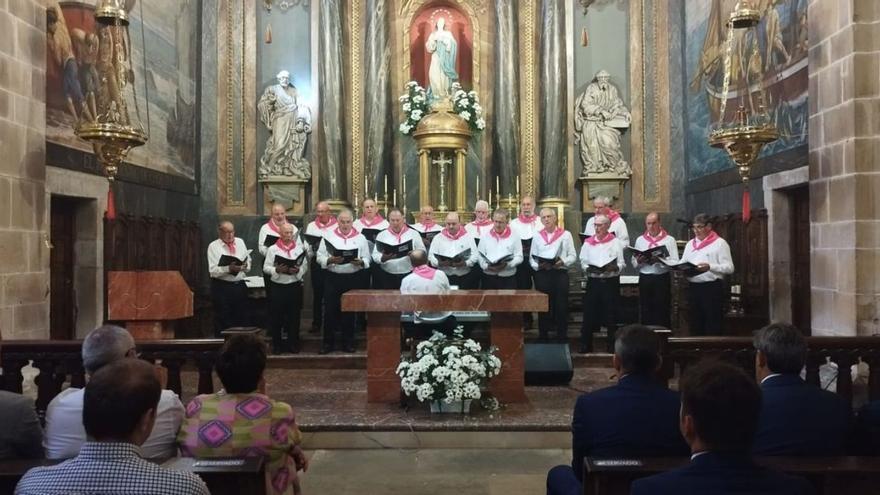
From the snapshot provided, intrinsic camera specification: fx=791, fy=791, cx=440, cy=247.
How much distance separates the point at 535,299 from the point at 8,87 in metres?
4.79

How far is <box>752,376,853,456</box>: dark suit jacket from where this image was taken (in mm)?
2859

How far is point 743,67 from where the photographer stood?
10.1m

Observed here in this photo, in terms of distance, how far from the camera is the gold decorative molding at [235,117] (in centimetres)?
1302

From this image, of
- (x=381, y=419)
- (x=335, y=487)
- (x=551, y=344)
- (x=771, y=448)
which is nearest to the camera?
(x=771, y=448)

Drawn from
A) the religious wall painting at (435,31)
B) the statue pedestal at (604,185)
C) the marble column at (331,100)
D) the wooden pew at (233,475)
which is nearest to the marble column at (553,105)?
the statue pedestal at (604,185)

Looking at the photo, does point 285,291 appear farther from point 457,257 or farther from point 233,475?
point 233,475

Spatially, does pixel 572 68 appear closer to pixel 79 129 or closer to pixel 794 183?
pixel 794 183

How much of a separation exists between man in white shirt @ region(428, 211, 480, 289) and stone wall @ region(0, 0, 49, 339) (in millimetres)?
4157

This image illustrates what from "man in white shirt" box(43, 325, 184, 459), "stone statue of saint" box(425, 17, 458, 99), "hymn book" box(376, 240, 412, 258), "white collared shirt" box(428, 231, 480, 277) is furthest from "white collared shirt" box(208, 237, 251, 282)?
"man in white shirt" box(43, 325, 184, 459)

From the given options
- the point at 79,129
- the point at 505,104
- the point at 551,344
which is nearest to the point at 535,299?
the point at 551,344

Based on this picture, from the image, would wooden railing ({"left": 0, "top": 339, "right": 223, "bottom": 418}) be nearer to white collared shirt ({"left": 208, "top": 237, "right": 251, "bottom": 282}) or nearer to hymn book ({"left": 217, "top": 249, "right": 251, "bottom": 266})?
hymn book ({"left": 217, "top": 249, "right": 251, "bottom": 266})

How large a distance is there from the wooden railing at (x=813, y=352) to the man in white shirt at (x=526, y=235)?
14.9 feet

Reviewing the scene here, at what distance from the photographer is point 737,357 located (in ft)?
16.1

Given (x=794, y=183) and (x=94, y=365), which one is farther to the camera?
(x=794, y=183)
